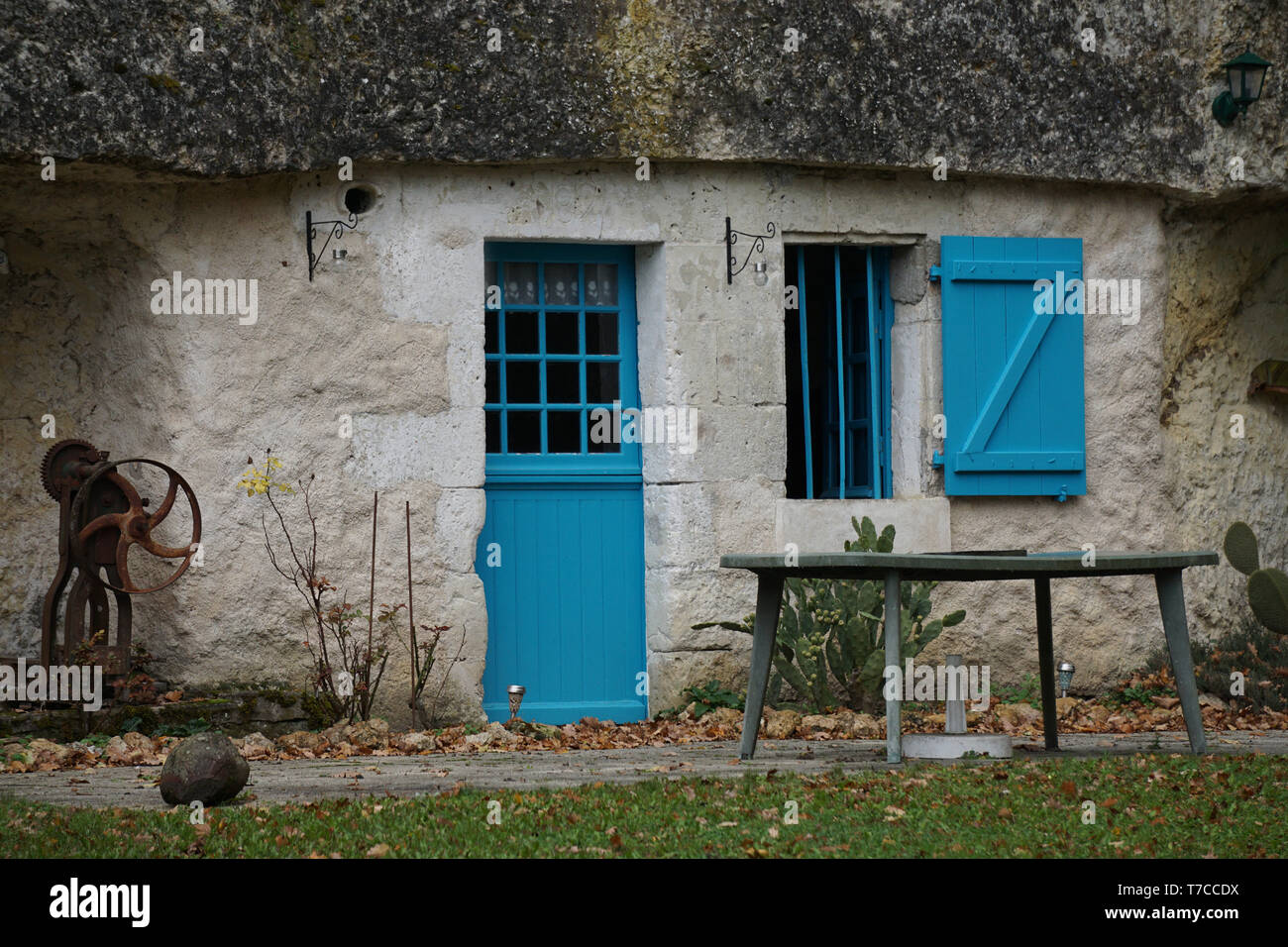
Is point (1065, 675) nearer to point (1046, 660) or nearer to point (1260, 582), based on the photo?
point (1260, 582)

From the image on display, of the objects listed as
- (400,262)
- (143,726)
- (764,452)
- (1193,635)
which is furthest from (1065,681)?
(143,726)

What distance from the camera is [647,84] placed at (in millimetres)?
8438

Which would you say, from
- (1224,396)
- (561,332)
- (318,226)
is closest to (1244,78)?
(1224,396)

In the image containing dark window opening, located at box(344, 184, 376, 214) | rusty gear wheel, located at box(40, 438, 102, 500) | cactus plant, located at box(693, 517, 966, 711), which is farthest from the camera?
dark window opening, located at box(344, 184, 376, 214)

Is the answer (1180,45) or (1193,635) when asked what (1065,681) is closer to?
(1193,635)

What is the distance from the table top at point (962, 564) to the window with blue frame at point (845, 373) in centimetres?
302

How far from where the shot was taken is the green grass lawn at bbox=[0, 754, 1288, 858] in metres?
4.40

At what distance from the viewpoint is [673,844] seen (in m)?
4.43

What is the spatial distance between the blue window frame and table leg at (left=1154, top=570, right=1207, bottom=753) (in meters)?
3.33

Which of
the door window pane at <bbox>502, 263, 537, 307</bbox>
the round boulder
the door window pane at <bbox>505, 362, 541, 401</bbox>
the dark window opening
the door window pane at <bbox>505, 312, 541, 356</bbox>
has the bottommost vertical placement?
the round boulder

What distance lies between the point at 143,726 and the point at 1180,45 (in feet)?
21.1

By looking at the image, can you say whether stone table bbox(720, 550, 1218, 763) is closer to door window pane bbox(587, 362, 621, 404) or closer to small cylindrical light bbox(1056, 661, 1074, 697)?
small cylindrical light bbox(1056, 661, 1074, 697)

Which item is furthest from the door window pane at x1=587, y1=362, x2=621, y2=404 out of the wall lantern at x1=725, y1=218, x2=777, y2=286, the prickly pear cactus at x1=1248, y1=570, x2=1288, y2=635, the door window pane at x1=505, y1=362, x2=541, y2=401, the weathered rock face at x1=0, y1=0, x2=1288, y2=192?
the prickly pear cactus at x1=1248, y1=570, x2=1288, y2=635

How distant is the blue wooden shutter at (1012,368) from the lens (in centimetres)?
899
